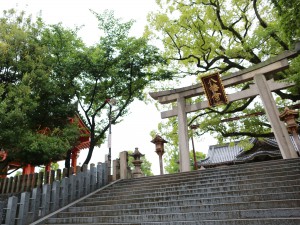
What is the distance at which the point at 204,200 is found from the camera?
5.28m

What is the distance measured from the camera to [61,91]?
12.5 metres

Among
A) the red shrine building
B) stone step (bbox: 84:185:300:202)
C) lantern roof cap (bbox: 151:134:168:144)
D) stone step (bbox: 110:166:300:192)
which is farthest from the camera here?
lantern roof cap (bbox: 151:134:168:144)

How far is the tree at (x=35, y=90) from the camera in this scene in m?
9.77

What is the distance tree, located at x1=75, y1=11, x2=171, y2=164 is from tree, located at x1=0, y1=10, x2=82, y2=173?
1.14 metres

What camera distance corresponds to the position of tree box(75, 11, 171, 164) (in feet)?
44.6

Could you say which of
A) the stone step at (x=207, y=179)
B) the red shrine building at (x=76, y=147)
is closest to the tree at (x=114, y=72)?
the red shrine building at (x=76, y=147)

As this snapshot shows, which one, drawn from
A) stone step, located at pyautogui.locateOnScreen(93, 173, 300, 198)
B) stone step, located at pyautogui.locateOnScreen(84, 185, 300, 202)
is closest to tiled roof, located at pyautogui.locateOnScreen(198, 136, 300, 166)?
stone step, located at pyautogui.locateOnScreen(93, 173, 300, 198)

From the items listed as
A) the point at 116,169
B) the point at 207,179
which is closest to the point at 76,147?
the point at 116,169

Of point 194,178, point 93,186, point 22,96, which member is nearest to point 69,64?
point 22,96

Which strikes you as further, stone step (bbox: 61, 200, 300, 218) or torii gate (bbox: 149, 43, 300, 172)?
torii gate (bbox: 149, 43, 300, 172)

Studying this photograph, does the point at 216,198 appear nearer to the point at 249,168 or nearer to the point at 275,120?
the point at 249,168

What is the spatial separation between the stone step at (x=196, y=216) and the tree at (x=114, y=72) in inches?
324

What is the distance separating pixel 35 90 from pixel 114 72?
4.52 m

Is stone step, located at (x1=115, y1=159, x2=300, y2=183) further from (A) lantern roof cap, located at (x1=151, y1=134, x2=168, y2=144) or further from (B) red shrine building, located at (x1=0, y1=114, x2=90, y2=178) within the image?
(A) lantern roof cap, located at (x1=151, y1=134, x2=168, y2=144)
